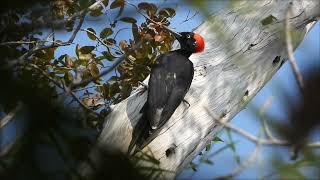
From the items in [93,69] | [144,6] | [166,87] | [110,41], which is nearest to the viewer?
[166,87]

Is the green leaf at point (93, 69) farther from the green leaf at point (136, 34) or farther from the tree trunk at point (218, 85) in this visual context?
the tree trunk at point (218, 85)

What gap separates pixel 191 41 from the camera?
369 centimetres

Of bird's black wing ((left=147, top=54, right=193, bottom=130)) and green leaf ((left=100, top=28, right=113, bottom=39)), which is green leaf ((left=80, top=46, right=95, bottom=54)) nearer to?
green leaf ((left=100, top=28, right=113, bottom=39))

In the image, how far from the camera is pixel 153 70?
351 cm

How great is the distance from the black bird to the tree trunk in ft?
0.13

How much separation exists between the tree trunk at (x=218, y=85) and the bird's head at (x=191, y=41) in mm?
45

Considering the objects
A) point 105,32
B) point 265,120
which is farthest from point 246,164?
point 105,32

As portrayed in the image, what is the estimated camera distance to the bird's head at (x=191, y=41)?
138 inches

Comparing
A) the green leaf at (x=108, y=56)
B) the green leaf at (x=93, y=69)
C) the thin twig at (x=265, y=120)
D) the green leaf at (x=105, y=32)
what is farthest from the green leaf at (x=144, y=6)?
the thin twig at (x=265, y=120)

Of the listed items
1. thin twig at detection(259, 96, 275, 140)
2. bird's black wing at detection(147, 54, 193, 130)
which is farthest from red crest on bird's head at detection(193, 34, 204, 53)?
thin twig at detection(259, 96, 275, 140)

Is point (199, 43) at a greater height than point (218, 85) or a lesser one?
greater

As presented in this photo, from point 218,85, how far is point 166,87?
1.30ft

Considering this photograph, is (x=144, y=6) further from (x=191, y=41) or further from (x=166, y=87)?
(x=166, y=87)

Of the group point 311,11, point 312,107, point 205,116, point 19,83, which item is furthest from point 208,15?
point 311,11
